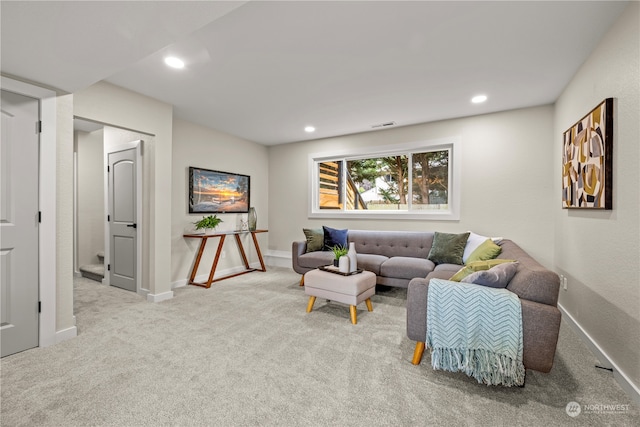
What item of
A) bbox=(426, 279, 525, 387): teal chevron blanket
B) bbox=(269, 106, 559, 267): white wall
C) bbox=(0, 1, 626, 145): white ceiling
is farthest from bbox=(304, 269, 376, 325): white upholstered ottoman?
bbox=(0, 1, 626, 145): white ceiling

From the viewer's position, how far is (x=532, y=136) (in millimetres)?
3662

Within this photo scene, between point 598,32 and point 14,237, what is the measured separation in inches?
186

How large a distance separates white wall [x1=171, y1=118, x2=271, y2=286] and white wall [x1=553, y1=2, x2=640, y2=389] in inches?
184

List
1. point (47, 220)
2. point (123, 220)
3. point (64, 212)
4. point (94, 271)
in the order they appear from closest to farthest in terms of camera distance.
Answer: point (47, 220) < point (64, 212) < point (123, 220) < point (94, 271)

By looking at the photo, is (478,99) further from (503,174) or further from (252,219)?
(252,219)

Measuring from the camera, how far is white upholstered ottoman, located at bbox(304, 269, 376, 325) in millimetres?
2850

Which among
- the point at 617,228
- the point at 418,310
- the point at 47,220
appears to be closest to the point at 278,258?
the point at 47,220

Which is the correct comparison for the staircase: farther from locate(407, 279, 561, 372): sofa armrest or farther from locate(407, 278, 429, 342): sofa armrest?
locate(407, 279, 561, 372): sofa armrest

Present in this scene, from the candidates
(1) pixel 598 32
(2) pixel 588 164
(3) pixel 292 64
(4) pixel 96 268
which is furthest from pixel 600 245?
(4) pixel 96 268

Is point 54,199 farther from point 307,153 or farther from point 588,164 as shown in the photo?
point 588,164

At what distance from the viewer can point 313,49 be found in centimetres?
239

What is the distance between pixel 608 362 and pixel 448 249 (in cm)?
178

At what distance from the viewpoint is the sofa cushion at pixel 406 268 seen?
3.43 meters

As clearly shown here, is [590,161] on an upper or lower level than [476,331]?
upper
